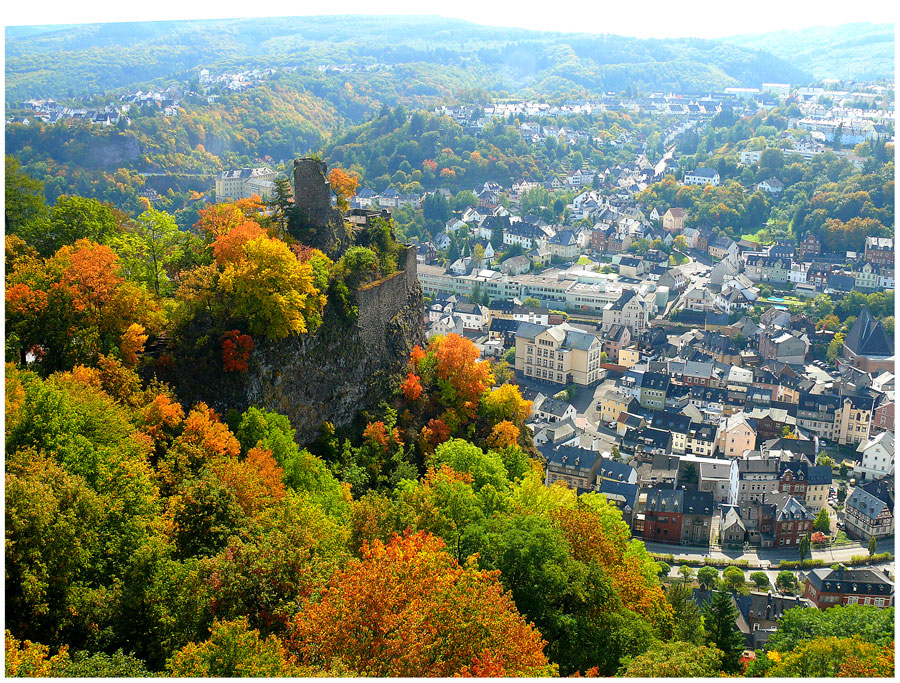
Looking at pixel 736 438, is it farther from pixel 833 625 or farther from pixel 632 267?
pixel 632 267

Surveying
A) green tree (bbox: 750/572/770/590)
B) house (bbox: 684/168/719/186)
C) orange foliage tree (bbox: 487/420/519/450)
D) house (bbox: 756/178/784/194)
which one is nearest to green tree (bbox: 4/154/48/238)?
orange foliage tree (bbox: 487/420/519/450)

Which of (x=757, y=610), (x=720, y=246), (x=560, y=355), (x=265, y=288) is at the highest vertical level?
(x=265, y=288)

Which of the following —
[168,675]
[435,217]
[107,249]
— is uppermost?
[107,249]

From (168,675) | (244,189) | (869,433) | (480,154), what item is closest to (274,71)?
(480,154)

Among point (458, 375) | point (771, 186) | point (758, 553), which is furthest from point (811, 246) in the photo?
point (458, 375)

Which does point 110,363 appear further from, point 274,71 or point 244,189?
point 274,71

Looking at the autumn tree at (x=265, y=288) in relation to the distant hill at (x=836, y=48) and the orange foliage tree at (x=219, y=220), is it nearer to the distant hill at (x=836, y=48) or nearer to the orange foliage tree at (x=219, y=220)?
the orange foliage tree at (x=219, y=220)
